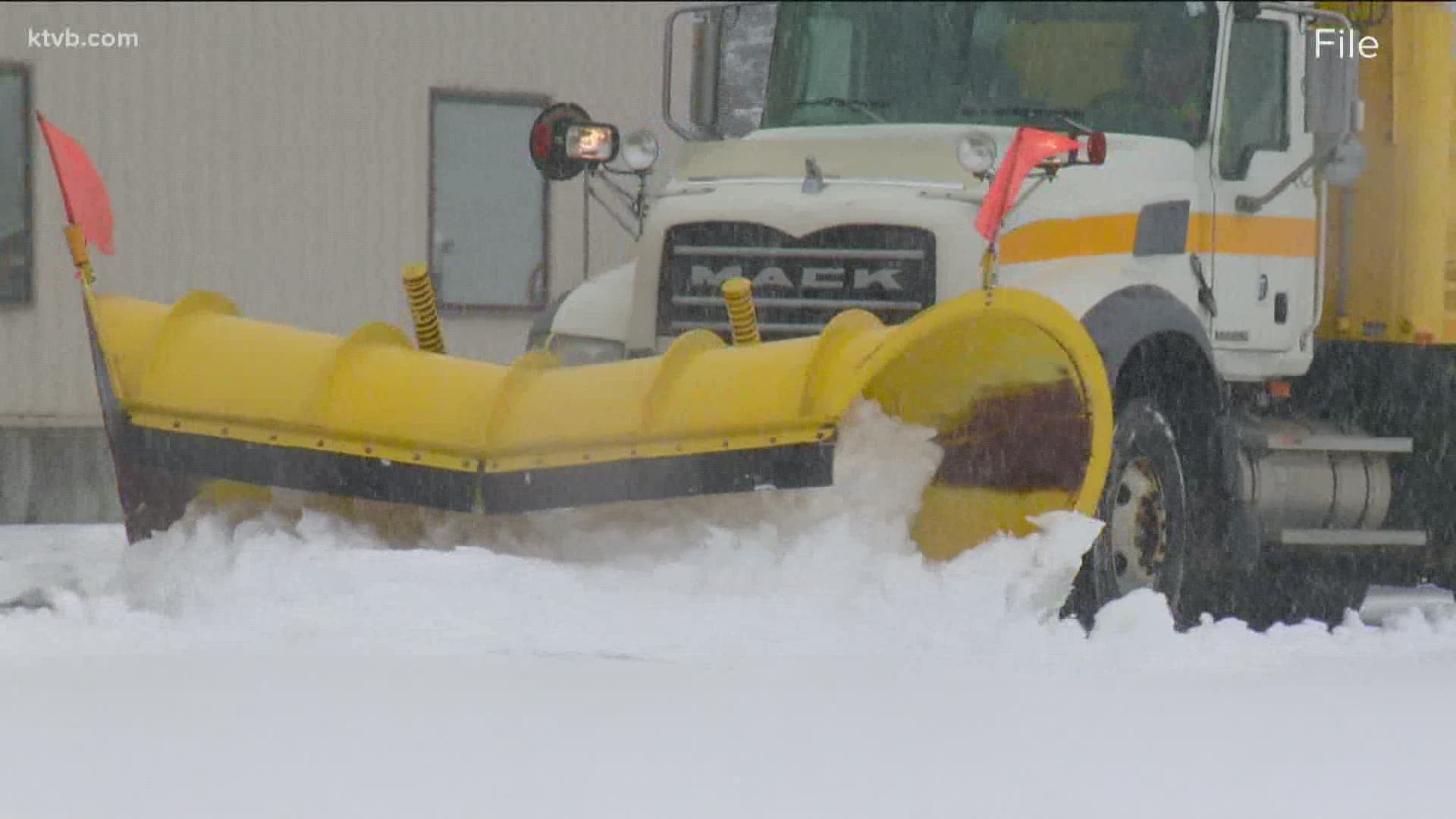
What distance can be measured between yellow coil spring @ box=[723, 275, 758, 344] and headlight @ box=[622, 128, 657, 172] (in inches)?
68.8

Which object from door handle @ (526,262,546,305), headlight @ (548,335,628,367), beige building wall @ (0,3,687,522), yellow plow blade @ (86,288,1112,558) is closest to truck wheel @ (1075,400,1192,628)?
yellow plow blade @ (86,288,1112,558)

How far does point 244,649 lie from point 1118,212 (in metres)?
3.40

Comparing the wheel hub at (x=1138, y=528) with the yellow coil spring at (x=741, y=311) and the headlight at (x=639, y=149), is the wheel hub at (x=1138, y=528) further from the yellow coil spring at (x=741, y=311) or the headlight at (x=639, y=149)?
the headlight at (x=639, y=149)

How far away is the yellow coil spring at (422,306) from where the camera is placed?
9375mm

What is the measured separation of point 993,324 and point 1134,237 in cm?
126

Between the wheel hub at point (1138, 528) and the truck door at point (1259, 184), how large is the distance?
734 millimetres

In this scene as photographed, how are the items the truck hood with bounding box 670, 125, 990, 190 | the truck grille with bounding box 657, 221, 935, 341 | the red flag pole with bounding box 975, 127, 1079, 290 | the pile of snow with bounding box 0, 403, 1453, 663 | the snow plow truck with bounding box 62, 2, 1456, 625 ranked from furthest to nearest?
the truck hood with bounding box 670, 125, 990, 190
the truck grille with bounding box 657, 221, 935, 341
the snow plow truck with bounding box 62, 2, 1456, 625
the red flag pole with bounding box 975, 127, 1079, 290
the pile of snow with bounding box 0, 403, 1453, 663

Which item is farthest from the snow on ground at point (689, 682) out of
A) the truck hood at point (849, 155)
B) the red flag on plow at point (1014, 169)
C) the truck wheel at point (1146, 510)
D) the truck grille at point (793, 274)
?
the truck hood at point (849, 155)

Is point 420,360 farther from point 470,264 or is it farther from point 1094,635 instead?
point 470,264

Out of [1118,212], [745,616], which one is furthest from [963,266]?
[745,616]

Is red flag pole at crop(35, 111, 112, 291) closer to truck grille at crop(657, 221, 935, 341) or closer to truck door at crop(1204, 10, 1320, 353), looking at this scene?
truck grille at crop(657, 221, 935, 341)

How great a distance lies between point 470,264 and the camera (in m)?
17.2

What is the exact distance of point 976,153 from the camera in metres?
9.22

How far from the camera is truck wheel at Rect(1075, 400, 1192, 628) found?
966 cm
